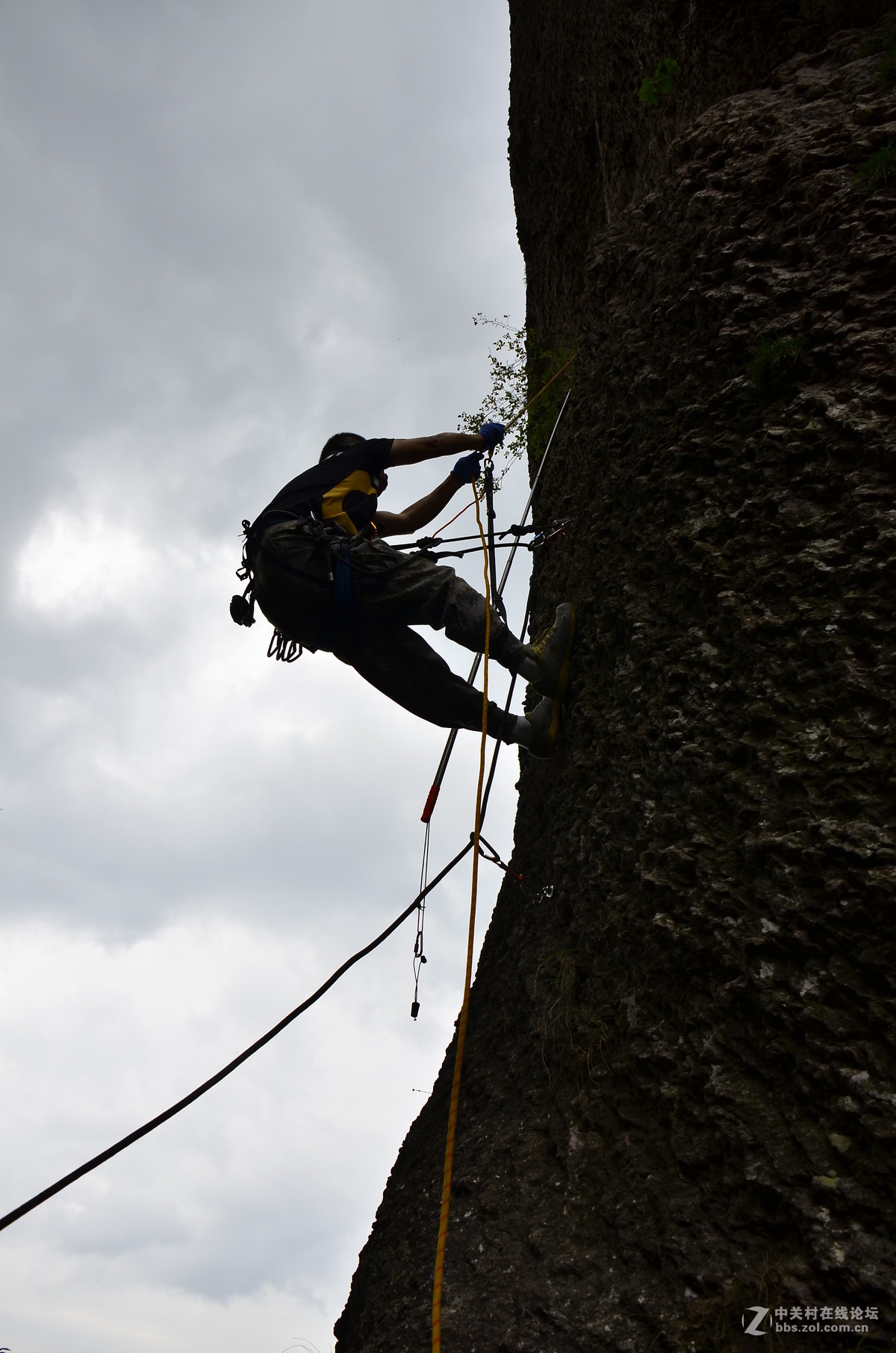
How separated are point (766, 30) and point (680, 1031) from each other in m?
4.88

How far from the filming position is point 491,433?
5.11 metres

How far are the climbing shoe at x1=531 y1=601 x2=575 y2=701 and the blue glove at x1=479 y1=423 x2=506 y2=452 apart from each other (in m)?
1.34

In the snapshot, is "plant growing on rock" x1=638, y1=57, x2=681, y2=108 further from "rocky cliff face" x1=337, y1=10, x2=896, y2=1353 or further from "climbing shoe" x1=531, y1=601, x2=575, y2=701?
"climbing shoe" x1=531, y1=601, x2=575, y2=701

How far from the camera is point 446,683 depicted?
15.3 ft

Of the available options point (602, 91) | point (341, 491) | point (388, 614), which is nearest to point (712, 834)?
point (388, 614)

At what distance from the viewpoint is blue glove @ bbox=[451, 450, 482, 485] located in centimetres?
528

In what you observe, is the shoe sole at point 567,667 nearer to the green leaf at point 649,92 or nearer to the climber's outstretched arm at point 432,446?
the climber's outstretched arm at point 432,446

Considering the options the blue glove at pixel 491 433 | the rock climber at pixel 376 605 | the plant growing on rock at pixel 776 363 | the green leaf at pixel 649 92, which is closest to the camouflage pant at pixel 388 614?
the rock climber at pixel 376 605

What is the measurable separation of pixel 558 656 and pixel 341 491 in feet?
5.10

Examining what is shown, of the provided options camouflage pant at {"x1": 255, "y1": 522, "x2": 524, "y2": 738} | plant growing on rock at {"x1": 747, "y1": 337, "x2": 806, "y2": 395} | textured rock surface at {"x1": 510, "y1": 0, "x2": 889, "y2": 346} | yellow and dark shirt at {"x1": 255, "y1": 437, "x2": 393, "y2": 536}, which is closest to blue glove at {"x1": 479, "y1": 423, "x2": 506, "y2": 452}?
yellow and dark shirt at {"x1": 255, "y1": 437, "x2": 393, "y2": 536}

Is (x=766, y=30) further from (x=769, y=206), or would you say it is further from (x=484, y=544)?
(x=484, y=544)

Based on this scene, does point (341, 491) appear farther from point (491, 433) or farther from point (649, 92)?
point (649, 92)

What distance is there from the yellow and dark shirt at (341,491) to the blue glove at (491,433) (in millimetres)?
521

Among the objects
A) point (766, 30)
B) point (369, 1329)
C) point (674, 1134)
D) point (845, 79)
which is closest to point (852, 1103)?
point (674, 1134)
